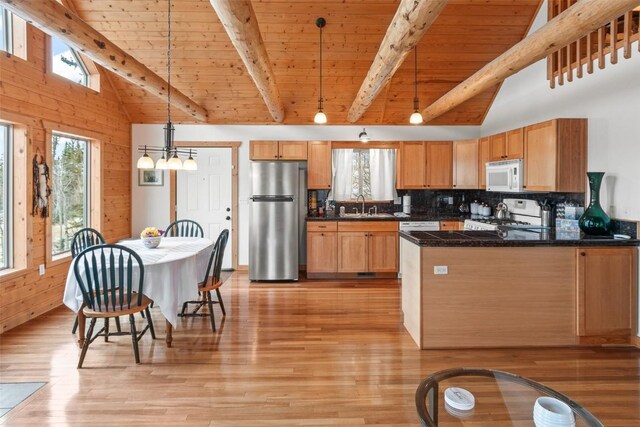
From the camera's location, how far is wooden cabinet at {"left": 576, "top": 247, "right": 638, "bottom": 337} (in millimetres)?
3213

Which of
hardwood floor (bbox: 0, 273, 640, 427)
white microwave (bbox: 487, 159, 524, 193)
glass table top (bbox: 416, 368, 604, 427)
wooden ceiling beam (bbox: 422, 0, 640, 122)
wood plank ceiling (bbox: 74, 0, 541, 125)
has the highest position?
wood plank ceiling (bbox: 74, 0, 541, 125)

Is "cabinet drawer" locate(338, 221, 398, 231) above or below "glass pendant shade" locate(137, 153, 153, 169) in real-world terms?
below

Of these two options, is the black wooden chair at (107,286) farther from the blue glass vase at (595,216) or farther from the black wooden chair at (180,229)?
the blue glass vase at (595,216)

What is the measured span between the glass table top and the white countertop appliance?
10.0ft

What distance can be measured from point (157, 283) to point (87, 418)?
108cm

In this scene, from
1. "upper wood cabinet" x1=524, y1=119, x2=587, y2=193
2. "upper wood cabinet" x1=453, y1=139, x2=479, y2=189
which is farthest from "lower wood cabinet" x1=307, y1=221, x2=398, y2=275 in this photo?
"upper wood cabinet" x1=524, y1=119, x2=587, y2=193

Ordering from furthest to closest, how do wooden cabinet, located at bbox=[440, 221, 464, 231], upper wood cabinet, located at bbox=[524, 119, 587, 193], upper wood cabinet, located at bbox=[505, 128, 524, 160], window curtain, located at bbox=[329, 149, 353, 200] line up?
window curtain, located at bbox=[329, 149, 353, 200] → wooden cabinet, located at bbox=[440, 221, 464, 231] → upper wood cabinet, located at bbox=[505, 128, 524, 160] → upper wood cabinet, located at bbox=[524, 119, 587, 193]

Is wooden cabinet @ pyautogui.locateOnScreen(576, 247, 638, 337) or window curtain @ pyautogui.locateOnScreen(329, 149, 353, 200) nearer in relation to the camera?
wooden cabinet @ pyautogui.locateOnScreen(576, 247, 638, 337)

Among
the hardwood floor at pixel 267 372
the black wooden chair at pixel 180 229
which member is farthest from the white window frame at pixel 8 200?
the black wooden chair at pixel 180 229

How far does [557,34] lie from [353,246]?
3699 mm

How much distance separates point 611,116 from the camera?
3566 millimetres

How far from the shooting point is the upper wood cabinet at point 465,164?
18.8 ft

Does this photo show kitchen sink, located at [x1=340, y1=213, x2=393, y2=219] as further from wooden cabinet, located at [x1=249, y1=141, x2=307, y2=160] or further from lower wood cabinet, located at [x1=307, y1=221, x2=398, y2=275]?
wooden cabinet, located at [x1=249, y1=141, x2=307, y2=160]

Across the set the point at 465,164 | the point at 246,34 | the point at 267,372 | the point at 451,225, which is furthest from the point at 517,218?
the point at 246,34
